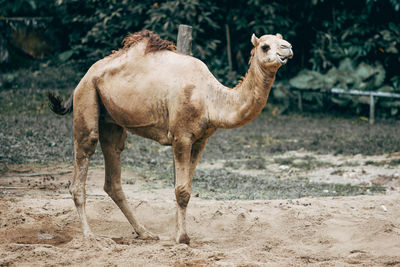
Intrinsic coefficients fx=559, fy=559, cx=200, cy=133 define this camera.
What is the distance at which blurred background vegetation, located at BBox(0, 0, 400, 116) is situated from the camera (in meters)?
14.6

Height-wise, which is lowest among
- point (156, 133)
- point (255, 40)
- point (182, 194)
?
point (182, 194)

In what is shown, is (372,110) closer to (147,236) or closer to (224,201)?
(224,201)

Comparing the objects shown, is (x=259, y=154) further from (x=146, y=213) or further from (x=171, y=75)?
(x=171, y=75)

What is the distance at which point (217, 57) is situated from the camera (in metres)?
16.0

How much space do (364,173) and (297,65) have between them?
7938 mm

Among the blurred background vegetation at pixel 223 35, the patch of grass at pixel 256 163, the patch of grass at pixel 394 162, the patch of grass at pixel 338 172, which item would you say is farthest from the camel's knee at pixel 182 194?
the blurred background vegetation at pixel 223 35

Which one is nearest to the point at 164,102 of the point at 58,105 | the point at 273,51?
the point at 273,51

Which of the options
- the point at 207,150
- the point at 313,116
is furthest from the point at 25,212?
the point at 313,116

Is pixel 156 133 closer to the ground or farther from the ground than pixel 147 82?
closer to the ground

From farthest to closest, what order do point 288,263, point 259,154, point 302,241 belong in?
point 259,154 → point 302,241 → point 288,263

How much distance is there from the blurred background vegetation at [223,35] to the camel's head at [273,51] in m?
9.59

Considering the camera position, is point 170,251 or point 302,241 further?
point 302,241

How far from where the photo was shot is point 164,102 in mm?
5168

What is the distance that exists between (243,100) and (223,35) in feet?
38.4
